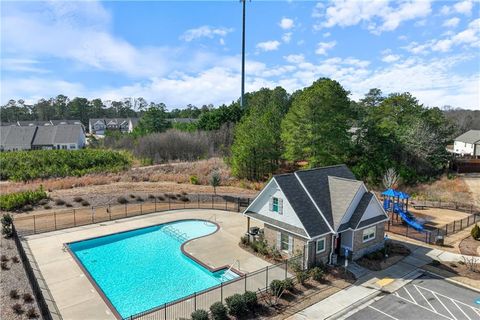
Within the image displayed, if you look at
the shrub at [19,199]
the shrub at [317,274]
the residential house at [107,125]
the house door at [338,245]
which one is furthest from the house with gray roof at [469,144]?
the residential house at [107,125]

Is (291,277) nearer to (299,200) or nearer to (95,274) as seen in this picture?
(299,200)

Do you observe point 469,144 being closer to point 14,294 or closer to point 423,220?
point 423,220

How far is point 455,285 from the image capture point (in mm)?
16562

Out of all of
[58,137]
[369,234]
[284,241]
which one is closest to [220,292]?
[284,241]

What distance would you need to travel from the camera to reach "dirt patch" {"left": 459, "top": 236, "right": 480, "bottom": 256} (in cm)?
2067

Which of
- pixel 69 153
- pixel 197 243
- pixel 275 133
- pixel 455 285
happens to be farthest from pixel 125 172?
pixel 455 285

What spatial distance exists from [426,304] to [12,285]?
67.0ft

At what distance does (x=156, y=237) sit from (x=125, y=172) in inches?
859

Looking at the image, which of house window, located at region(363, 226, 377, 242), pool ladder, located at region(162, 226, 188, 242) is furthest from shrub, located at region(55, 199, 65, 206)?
house window, located at region(363, 226, 377, 242)

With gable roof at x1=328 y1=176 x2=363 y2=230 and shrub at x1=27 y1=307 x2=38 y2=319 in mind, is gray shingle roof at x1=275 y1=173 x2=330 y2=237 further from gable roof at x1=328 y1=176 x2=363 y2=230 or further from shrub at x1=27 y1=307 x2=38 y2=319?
shrub at x1=27 y1=307 x2=38 y2=319

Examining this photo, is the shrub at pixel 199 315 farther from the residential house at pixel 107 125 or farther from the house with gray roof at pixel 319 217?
the residential house at pixel 107 125

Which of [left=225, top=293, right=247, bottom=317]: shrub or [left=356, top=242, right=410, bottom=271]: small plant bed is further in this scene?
[left=356, top=242, right=410, bottom=271]: small plant bed

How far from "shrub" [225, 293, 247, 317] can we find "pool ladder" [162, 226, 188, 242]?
33.7ft

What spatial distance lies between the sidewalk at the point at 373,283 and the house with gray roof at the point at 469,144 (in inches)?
1990
